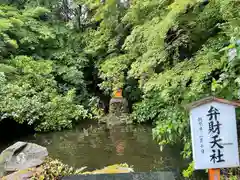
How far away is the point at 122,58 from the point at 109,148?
2840 millimetres

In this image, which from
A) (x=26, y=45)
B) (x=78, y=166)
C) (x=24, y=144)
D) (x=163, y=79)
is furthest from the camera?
(x=26, y=45)

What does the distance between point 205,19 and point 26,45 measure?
22.0 ft

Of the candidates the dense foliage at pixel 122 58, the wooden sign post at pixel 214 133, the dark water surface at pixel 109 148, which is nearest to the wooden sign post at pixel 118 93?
the dense foliage at pixel 122 58

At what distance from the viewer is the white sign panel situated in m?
2.45

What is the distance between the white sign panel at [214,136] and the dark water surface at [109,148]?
7.23 feet

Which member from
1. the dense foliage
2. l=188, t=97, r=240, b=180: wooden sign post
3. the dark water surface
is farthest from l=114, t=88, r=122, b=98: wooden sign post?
l=188, t=97, r=240, b=180: wooden sign post

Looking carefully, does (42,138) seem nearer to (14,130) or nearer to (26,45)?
(14,130)

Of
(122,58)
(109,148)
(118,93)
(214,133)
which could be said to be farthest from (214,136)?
(118,93)

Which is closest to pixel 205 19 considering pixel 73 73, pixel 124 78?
pixel 124 78

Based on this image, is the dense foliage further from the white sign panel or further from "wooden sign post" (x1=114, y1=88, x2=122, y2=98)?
the white sign panel

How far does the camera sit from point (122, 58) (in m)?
8.01

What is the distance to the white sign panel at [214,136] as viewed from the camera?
2445mm

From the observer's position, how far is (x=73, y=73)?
9.12 metres

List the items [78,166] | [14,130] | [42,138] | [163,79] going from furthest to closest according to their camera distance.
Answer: [14,130] → [42,138] → [78,166] → [163,79]
